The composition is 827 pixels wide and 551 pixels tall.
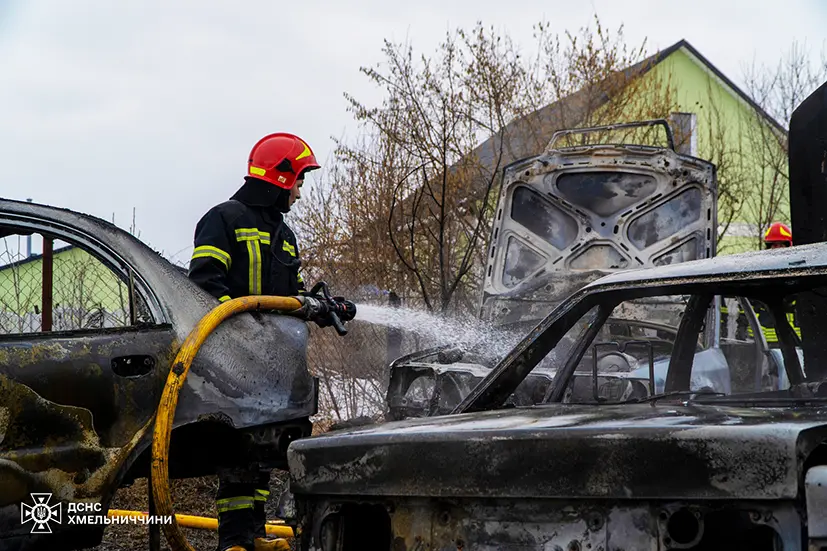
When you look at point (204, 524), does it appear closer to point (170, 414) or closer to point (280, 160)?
point (170, 414)

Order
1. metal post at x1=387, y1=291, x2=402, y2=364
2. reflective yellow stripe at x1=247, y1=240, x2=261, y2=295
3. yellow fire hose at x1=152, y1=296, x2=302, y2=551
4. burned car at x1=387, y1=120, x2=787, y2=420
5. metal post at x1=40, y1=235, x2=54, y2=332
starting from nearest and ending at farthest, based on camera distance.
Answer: yellow fire hose at x1=152, y1=296, x2=302, y2=551
metal post at x1=40, y1=235, x2=54, y2=332
reflective yellow stripe at x1=247, y1=240, x2=261, y2=295
burned car at x1=387, y1=120, x2=787, y2=420
metal post at x1=387, y1=291, x2=402, y2=364

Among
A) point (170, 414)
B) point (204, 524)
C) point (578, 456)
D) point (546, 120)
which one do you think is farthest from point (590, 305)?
Result: point (546, 120)

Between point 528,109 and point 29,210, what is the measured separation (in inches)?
388

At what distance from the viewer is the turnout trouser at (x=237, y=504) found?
15.8ft

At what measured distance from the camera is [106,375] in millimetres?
4105

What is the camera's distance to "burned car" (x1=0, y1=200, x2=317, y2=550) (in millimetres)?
3914

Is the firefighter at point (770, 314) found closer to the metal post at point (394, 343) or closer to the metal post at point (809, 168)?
the metal post at point (809, 168)

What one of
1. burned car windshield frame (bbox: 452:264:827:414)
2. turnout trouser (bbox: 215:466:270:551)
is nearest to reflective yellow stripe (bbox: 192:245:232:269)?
turnout trouser (bbox: 215:466:270:551)

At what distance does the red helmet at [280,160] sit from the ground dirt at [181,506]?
195 cm

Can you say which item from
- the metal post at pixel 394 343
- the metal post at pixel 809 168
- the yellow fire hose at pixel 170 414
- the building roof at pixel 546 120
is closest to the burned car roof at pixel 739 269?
the yellow fire hose at pixel 170 414

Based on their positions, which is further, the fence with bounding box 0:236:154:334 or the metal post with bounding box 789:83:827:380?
the metal post with bounding box 789:83:827:380

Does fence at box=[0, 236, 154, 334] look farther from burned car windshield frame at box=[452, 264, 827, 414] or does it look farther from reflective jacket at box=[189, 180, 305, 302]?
burned car windshield frame at box=[452, 264, 827, 414]

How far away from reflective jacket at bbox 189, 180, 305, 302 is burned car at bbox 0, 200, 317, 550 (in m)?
0.46

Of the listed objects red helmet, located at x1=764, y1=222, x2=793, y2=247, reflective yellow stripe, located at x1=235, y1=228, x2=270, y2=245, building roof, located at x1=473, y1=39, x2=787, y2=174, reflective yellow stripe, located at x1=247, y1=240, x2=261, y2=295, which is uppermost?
building roof, located at x1=473, y1=39, x2=787, y2=174
